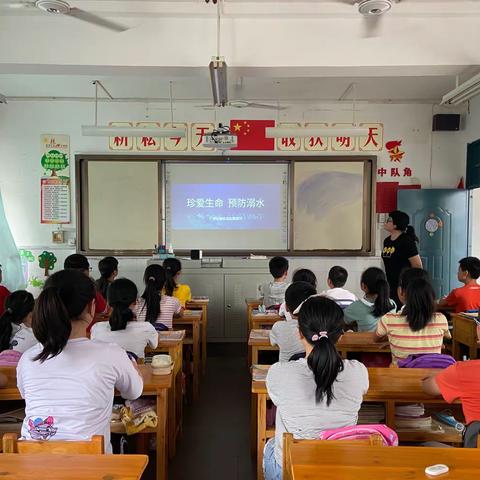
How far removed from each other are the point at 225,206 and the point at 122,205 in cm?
138

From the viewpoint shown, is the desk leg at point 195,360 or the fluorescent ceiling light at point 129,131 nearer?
the desk leg at point 195,360

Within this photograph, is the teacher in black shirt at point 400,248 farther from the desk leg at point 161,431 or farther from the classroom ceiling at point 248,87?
the desk leg at point 161,431

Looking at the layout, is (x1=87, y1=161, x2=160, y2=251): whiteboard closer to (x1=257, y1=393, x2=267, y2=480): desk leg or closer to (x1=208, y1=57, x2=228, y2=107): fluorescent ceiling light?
(x1=208, y1=57, x2=228, y2=107): fluorescent ceiling light

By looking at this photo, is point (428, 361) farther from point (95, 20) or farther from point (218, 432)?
point (95, 20)

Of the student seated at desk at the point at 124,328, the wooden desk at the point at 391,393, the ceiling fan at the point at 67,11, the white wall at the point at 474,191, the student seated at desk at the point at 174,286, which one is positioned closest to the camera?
the wooden desk at the point at 391,393

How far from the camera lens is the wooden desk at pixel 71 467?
1117 mm

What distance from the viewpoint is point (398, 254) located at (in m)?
4.45

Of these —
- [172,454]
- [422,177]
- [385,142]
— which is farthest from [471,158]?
[172,454]

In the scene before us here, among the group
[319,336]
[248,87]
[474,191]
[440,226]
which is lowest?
[319,336]

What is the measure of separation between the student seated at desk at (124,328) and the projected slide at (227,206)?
3.50m

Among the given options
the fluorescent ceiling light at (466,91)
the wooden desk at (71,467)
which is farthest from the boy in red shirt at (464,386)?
the fluorescent ceiling light at (466,91)

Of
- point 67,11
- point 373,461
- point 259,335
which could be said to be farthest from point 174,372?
point 67,11

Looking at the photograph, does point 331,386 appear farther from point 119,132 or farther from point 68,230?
point 68,230

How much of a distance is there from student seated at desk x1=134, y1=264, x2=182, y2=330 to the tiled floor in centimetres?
70
